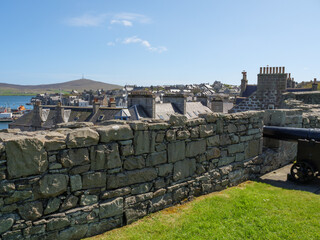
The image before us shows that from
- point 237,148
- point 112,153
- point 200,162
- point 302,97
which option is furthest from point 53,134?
point 302,97

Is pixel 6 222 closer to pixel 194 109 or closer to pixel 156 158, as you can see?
pixel 156 158

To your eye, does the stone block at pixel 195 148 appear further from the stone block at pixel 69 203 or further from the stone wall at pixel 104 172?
the stone block at pixel 69 203

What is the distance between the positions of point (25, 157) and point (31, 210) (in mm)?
818

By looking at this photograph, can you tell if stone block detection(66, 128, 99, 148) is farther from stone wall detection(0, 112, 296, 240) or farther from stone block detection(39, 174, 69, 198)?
stone block detection(39, 174, 69, 198)

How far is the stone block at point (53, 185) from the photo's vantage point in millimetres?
4160

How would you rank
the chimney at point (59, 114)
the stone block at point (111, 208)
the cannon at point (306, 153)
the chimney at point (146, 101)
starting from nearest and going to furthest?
the stone block at point (111, 208)
the cannon at point (306, 153)
the chimney at point (146, 101)
the chimney at point (59, 114)

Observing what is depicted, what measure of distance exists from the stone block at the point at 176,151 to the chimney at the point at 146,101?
1874cm

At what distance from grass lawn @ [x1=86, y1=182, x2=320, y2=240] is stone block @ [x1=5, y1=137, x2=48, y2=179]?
5.29 feet

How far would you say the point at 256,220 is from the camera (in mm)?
5105

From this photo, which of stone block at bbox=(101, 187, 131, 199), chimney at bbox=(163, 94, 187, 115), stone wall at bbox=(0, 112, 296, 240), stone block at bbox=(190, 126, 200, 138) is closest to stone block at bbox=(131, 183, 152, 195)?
stone wall at bbox=(0, 112, 296, 240)

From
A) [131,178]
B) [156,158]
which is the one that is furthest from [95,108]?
[131,178]

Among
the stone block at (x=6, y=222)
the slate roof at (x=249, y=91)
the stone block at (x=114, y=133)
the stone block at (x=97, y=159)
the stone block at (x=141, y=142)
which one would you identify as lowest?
the stone block at (x=6, y=222)

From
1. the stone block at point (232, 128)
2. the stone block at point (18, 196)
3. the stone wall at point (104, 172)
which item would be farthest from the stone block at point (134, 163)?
the stone block at point (232, 128)

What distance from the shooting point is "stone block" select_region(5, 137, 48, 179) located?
3.87m
